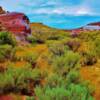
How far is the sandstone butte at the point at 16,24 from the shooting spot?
32.5 metres

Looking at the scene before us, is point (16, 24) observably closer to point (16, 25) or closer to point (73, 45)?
point (16, 25)

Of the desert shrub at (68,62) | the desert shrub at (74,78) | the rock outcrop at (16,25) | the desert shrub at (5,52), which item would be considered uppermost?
the rock outcrop at (16,25)

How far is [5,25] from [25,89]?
69.1 ft

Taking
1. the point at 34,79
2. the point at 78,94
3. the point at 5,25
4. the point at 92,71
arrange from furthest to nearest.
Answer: the point at 5,25
the point at 92,71
the point at 34,79
the point at 78,94

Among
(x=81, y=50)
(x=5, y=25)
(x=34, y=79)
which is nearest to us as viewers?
(x=34, y=79)

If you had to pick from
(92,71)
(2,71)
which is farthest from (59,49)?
(2,71)

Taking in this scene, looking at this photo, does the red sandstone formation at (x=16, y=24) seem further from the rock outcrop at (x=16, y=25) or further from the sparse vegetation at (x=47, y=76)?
the sparse vegetation at (x=47, y=76)

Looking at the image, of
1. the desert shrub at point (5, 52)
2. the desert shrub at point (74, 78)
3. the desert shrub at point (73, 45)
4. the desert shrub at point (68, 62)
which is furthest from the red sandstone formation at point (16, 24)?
the desert shrub at point (74, 78)

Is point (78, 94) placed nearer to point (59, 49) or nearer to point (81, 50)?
point (59, 49)

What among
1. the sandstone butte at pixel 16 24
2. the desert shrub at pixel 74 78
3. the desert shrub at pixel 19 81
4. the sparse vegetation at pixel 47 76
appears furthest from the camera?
the sandstone butte at pixel 16 24

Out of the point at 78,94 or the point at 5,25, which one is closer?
the point at 78,94

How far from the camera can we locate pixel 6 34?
25.0 m

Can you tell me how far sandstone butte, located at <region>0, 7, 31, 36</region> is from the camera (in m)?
32.5

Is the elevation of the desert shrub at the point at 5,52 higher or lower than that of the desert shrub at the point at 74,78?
higher
